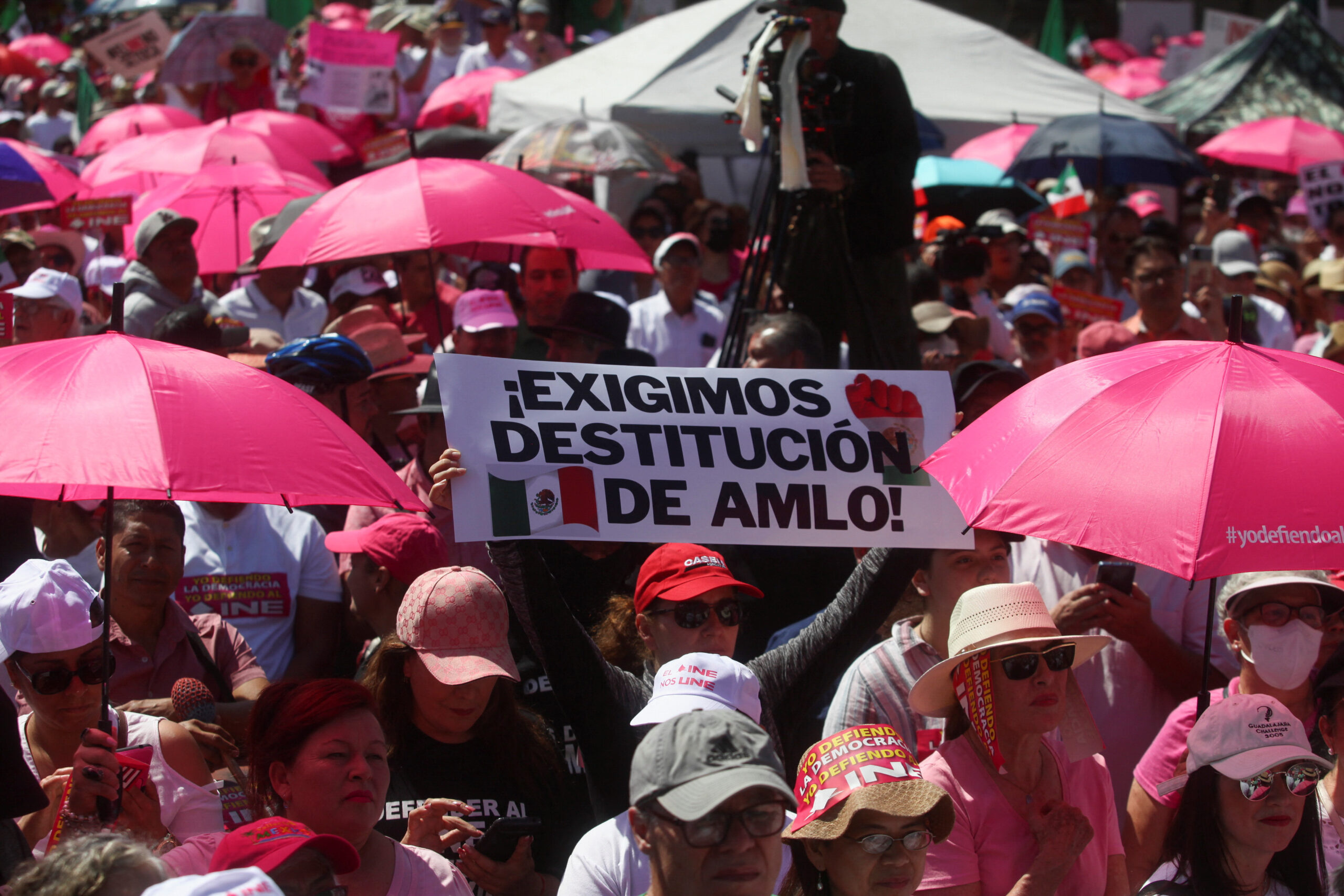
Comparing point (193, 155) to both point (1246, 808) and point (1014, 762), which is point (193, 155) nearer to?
point (1014, 762)

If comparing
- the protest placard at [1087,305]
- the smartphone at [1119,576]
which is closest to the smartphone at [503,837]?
the smartphone at [1119,576]

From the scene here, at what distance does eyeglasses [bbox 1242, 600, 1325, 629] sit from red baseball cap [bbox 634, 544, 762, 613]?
1416mm

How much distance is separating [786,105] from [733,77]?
569 centimetres

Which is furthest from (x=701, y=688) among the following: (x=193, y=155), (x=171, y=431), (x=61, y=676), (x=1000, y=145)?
(x=1000, y=145)

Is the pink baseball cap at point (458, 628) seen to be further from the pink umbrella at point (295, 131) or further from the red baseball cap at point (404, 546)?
the pink umbrella at point (295, 131)

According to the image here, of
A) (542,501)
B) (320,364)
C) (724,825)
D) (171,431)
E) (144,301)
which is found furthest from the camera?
(144,301)

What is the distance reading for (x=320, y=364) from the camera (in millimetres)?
5250

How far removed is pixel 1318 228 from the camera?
34.7 ft

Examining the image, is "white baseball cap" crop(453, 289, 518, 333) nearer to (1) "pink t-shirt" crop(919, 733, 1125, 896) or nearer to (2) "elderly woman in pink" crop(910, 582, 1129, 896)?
(2) "elderly woman in pink" crop(910, 582, 1129, 896)

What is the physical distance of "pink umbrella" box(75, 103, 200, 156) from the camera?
11242mm

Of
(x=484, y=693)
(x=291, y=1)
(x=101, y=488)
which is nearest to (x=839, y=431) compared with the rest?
(x=484, y=693)

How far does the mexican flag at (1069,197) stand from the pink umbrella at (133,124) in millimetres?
6639

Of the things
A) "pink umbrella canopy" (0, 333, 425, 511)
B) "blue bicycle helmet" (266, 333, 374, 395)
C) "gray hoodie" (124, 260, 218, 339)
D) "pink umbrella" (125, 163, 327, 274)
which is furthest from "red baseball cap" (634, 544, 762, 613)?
"pink umbrella" (125, 163, 327, 274)

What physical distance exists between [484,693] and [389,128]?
10.6m
